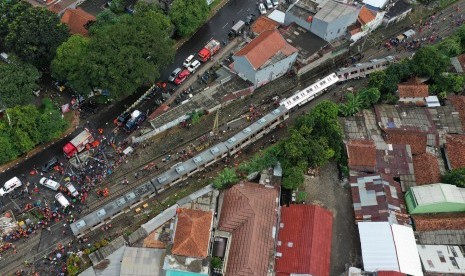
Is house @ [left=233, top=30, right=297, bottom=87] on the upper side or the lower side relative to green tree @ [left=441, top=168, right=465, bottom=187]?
upper

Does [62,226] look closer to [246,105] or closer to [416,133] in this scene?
[246,105]

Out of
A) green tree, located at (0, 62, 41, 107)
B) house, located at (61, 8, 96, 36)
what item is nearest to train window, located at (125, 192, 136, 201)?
green tree, located at (0, 62, 41, 107)

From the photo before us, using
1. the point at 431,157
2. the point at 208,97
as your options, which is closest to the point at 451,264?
the point at 431,157

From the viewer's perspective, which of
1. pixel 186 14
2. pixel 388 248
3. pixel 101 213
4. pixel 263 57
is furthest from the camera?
pixel 186 14

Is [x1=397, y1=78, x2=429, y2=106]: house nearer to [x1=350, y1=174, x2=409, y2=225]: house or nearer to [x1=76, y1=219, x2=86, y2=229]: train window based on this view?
[x1=350, y1=174, x2=409, y2=225]: house

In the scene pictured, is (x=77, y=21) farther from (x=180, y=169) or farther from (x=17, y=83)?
(x=180, y=169)

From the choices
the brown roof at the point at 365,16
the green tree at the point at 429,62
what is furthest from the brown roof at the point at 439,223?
the brown roof at the point at 365,16

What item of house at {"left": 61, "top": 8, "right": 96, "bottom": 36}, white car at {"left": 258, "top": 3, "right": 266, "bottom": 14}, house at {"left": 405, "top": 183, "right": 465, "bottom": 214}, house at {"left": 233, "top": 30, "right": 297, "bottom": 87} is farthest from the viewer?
white car at {"left": 258, "top": 3, "right": 266, "bottom": 14}

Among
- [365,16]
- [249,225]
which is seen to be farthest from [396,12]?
[249,225]
